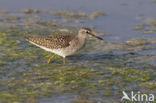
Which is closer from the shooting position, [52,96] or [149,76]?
[52,96]

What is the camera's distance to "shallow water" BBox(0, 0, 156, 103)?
7.18 meters

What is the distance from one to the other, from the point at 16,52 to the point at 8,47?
0.48m

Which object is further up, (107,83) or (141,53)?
(141,53)

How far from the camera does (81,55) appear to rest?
31.6 feet

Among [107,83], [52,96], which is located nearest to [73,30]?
[107,83]

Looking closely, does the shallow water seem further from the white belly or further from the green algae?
the white belly

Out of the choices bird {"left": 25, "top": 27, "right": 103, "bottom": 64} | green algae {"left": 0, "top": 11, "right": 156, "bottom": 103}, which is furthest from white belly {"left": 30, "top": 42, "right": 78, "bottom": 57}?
green algae {"left": 0, "top": 11, "right": 156, "bottom": 103}

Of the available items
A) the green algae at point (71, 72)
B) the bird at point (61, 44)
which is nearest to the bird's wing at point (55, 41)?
the bird at point (61, 44)

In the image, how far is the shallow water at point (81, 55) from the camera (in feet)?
23.6

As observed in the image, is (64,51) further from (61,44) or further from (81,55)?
(81,55)

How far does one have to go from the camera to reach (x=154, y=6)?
14430 mm

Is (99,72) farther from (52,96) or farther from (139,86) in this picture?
(52,96)

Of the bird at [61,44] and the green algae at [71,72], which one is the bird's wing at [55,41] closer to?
the bird at [61,44]

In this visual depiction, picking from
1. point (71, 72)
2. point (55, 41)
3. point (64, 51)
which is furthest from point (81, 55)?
point (71, 72)
